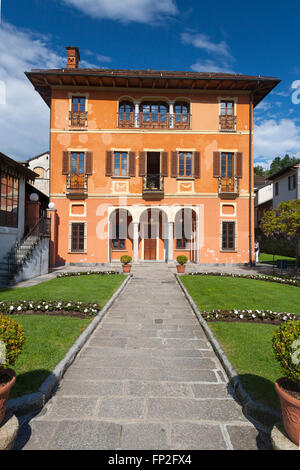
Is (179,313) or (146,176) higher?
(146,176)

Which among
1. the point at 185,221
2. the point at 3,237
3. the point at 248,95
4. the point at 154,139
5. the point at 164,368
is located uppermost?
Answer: the point at 248,95

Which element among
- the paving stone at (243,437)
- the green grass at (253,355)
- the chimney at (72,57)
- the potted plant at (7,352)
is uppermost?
the chimney at (72,57)

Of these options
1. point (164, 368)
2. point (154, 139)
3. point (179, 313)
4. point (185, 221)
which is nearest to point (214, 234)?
point (185, 221)

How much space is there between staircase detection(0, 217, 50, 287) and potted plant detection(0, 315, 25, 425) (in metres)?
10.9

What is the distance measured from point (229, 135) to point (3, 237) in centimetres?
1599

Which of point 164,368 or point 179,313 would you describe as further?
point 179,313

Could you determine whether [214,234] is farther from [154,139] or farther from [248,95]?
[248,95]

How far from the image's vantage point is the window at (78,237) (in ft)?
64.1

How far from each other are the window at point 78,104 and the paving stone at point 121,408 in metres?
19.9

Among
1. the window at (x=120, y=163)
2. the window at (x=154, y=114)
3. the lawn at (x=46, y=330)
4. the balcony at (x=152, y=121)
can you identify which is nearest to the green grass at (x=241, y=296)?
the lawn at (x=46, y=330)

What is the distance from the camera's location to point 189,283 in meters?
12.2

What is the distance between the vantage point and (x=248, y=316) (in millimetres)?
7242

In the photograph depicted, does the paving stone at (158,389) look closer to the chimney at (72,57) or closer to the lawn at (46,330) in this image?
the lawn at (46,330)
